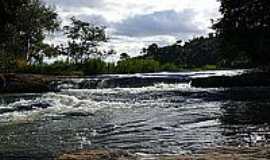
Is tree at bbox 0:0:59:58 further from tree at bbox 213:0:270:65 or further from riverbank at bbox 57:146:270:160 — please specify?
riverbank at bbox 57:146:270:160

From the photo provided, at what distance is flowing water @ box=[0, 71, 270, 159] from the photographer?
15570mm

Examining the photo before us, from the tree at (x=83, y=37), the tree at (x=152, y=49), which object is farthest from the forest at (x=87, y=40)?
the tree at (x=152, y=49)

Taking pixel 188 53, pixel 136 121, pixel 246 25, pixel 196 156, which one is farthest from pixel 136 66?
pixel 188 53

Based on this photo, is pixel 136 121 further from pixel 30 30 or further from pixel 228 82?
pixel 30 30

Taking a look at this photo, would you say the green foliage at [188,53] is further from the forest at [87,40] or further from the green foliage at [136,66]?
the green foliage at [136,66]

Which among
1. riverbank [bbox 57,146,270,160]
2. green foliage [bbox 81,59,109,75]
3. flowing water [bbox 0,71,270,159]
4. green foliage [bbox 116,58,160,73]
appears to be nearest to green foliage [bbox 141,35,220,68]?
green foliage [bbox 116,58,160,73]

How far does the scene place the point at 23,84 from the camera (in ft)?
129

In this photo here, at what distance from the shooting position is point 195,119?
2133cm

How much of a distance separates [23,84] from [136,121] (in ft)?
63.6

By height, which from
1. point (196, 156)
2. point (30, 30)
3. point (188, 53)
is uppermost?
point (30, 30)

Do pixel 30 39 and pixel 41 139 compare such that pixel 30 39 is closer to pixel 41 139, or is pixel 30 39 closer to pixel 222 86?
pixel 222 86

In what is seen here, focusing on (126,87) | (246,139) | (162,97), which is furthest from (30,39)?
(246,139)

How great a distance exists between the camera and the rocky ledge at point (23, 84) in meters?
39.0

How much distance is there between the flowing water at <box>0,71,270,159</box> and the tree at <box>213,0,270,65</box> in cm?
1065
